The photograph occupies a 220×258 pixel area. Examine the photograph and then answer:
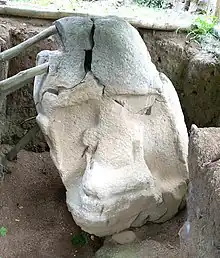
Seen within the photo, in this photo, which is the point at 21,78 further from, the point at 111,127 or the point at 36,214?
the point at 36,214

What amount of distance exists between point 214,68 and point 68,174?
538mm

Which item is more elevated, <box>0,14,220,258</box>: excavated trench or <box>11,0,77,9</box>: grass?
<box>11,0,77,9</box>: grass

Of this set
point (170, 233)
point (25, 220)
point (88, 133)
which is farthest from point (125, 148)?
point (25, 220)

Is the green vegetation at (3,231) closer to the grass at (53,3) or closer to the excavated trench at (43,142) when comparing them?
the excavated trench at (43,142)

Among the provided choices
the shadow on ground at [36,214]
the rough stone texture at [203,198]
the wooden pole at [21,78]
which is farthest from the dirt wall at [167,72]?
the rough stone texture at [203,198]

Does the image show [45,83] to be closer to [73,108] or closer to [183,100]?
[73,108]

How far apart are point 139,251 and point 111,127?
30 cm

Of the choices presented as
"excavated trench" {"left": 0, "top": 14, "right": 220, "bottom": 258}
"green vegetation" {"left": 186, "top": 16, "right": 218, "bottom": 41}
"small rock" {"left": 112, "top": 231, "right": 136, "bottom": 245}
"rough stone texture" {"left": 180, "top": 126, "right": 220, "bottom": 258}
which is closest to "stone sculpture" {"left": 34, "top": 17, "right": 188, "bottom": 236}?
"small rock" {"left": 112, "top": 231, "right": 136, "bottom": 245}

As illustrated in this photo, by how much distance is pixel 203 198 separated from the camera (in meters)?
1.08

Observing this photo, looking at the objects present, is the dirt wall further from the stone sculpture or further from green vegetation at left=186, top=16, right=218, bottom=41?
the stone sculpture

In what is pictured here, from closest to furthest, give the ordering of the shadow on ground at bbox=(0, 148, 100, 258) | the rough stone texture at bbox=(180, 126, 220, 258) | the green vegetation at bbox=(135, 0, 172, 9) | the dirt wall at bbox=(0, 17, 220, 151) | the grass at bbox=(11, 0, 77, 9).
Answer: the rough stone texture at bbox=(180, 126, 220, 258), the shadow on ground at bbox=(0, 148, 100, 258), the dirt wall at bbox=(0, 17, 220, 151), the grass at bbox=(11, 0, 77, 9), the green vegetation at bbox=(135, 0, 172, 9)

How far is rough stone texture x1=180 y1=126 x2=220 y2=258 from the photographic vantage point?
39.6 inches

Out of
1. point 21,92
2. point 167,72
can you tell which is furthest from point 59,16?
point 167,72

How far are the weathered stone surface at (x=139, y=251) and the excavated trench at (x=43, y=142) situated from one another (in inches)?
2.0
